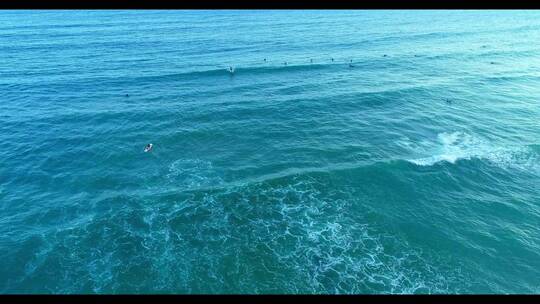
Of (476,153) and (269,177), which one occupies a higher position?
(476,153)

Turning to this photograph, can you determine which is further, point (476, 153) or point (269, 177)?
point (476, 153)

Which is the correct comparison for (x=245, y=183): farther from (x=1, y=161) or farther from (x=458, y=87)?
(x=458, y=87)

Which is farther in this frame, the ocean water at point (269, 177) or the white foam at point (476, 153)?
the white foam at point (476, 153)

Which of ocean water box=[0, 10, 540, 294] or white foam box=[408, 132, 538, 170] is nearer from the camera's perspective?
ocean water box=[0, 10, 540, 294]
